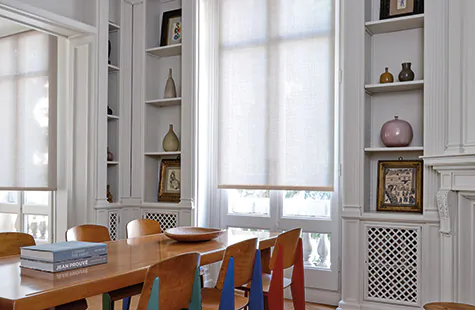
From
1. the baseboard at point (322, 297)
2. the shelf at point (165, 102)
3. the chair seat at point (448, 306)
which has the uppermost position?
the shelf at point (165, 102)

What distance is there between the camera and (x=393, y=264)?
376cm

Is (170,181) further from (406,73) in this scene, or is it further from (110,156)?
(406,73)

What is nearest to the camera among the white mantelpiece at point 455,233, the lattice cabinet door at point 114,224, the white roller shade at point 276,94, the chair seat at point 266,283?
the chair seat at point 266,283

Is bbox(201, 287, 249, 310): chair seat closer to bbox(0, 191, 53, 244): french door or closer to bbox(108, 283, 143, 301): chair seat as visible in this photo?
bbox(108, 283, 143, 301): chair seat

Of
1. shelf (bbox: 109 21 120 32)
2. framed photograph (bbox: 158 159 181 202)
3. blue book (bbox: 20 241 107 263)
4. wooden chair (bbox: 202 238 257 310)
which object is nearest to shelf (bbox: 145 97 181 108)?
framed photograph (bbox: 158 159 181 202)

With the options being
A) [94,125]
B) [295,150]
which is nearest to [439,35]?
[295,150]

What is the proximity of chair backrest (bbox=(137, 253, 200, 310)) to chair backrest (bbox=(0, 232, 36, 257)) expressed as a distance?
115cm

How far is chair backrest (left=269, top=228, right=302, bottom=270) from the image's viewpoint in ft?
9.39

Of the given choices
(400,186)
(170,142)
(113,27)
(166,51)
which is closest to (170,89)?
(166,51)

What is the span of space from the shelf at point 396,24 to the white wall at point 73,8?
8.51 ft

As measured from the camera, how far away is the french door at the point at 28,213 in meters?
5.28

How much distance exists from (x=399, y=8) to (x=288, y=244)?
2.23m

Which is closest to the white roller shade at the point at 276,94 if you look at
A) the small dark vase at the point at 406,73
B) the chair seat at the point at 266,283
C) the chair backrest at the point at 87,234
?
the small dark vase at the point at 406,73

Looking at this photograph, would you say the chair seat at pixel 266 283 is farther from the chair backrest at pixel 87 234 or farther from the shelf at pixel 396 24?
the shelf at pixel 396 24
